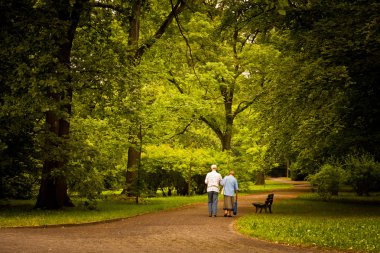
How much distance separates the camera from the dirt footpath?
31.7 feet

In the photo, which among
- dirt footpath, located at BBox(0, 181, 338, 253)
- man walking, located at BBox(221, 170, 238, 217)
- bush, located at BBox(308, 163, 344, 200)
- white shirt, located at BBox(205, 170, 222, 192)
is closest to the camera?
dirt footpath, located at BBox(0, 181, 338, 253)

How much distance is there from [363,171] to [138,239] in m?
25.0

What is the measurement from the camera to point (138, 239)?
439 inches

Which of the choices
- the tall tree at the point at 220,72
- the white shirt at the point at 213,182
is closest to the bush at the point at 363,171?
the tall tree at the point at 220,72

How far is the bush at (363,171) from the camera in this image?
3197 cm

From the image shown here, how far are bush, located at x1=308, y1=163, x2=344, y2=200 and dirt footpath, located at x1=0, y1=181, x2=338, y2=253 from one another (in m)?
15.5

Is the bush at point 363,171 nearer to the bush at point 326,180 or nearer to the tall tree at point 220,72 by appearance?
the bush at point 326,180

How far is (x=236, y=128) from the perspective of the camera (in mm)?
45094

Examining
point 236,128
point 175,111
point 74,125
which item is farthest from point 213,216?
point 236,128

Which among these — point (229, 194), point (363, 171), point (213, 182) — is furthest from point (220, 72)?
point (229, 194)

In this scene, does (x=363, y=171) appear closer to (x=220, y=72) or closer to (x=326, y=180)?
A: (x=326, y=180)

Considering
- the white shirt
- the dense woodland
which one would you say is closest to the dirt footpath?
the white shirt

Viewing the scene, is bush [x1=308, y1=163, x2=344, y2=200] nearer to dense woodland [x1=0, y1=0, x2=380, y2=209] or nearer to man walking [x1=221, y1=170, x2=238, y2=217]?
dense woodland [x1=0, y1=0, x2=380, y2=209]

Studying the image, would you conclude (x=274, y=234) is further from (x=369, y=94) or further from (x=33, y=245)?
(x=369, y=94)
